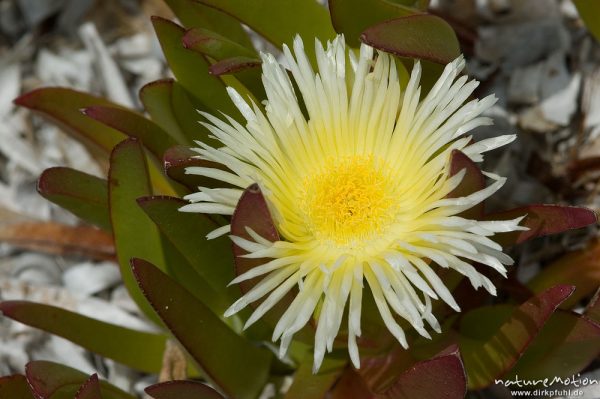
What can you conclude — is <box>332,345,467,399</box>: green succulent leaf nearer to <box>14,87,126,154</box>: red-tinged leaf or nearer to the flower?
the flower

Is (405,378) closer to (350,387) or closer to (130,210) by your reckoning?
(350,387)

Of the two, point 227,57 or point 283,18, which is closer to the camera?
point 227,57

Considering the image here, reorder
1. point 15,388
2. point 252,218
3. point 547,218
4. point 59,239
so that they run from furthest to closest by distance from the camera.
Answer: point 59,239 < point 15,388 < point 547,218 < point 252,218

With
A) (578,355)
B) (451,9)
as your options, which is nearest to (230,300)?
(578,355)

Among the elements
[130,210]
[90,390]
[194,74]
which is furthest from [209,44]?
[90,390]

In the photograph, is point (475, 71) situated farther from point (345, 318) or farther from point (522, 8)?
point (345, 318)

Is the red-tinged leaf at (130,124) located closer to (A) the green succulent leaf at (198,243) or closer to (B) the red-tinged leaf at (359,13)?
(A) the green succulent leaf at (198,243)
